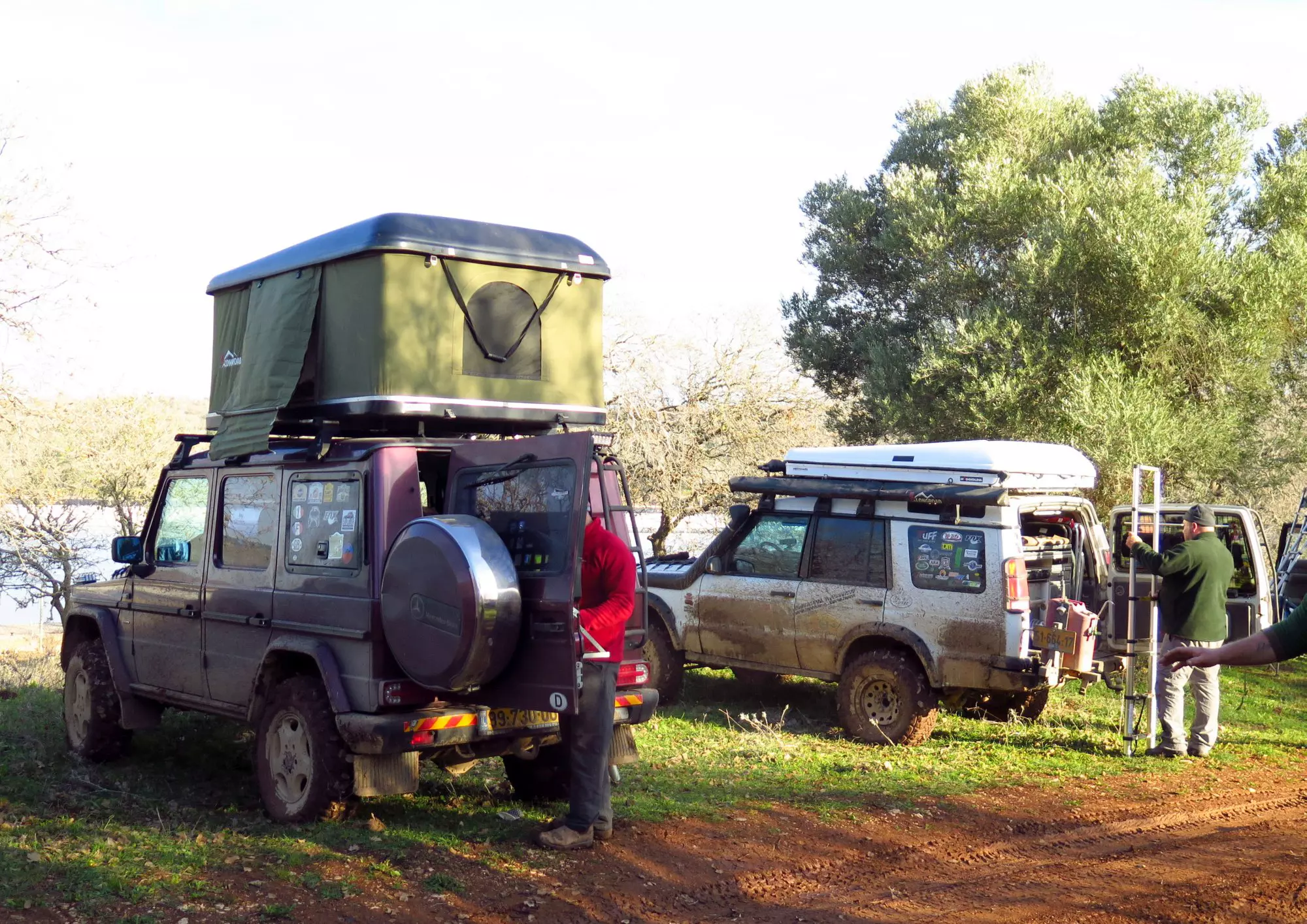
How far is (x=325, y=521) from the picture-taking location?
6316 mm

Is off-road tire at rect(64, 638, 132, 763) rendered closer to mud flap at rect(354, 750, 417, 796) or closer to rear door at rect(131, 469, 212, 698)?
rear door at rect(131, 469, 212, 698)

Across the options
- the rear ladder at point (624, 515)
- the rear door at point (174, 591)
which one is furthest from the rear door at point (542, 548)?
the rear door at point (174, 591)

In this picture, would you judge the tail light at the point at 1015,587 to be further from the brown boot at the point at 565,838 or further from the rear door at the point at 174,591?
the rear door at the point at 174,591

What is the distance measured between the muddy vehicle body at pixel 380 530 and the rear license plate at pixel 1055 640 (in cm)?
322

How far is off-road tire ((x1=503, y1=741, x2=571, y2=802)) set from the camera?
693 cm

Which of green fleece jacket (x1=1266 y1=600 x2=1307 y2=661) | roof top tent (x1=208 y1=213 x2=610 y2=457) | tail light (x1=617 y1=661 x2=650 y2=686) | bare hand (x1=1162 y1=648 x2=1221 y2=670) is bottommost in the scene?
tail light (x1=617 y1=661 x2=650 y2=686)

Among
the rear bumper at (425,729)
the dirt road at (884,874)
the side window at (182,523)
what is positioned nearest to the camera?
the dirt road at (884,874)

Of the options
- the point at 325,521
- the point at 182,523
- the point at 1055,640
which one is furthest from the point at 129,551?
the point at 1055,640

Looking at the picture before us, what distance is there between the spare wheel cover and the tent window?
1391mm

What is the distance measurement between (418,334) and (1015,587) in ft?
15.2

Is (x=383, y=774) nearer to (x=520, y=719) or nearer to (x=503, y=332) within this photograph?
(x=520, y=719)

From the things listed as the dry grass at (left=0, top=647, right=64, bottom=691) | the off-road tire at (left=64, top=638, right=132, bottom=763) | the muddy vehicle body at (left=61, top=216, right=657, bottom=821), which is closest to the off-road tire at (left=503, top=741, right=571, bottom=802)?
the muddy vehicle body at (left=61, top=216, right=657, bottom=821)

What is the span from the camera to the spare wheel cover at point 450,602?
5.43 meters

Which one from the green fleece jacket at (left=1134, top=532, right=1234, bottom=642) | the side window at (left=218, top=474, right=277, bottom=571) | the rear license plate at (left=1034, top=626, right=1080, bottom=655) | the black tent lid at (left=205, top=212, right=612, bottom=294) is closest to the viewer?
the black tent lid at (left=205, top=212, right=612, bottom=294)
